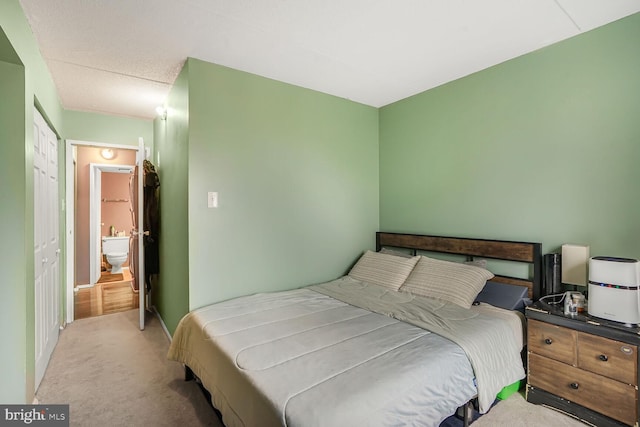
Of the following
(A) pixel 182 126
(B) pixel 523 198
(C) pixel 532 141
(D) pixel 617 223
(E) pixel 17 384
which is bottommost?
(E) pixel 17 384

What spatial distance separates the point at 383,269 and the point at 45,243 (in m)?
3.00

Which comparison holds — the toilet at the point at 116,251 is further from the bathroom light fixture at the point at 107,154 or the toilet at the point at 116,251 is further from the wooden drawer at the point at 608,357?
the wooden drawer at the point at 608,357

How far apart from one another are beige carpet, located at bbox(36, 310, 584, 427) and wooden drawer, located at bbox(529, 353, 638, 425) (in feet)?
0.49

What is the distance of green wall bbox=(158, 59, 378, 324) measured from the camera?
2496 mm

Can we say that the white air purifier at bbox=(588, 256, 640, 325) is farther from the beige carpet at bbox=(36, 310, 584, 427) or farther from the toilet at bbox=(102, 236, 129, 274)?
the toilet at bbox=(102, 236, 129, 274)

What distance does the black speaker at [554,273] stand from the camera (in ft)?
7.41

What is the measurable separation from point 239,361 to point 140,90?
2.86 metres

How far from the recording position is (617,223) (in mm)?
2062

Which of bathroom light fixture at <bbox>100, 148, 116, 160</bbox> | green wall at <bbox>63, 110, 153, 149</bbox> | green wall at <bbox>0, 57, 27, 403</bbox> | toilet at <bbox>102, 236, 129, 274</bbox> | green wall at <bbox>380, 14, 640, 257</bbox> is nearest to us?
green wall at <bbox>0, 57, 27, 403</bbox>

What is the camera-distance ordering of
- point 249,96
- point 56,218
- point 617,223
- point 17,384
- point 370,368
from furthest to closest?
point 56,218
point 249,96
point 617,223
point 17,384
point 370,368

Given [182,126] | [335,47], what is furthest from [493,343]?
[182,126]

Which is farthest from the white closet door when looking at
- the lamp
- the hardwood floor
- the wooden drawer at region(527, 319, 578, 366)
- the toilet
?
the lamp

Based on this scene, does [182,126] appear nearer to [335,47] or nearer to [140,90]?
[140,90]

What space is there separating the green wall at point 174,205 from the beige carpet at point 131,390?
1.33 ft
